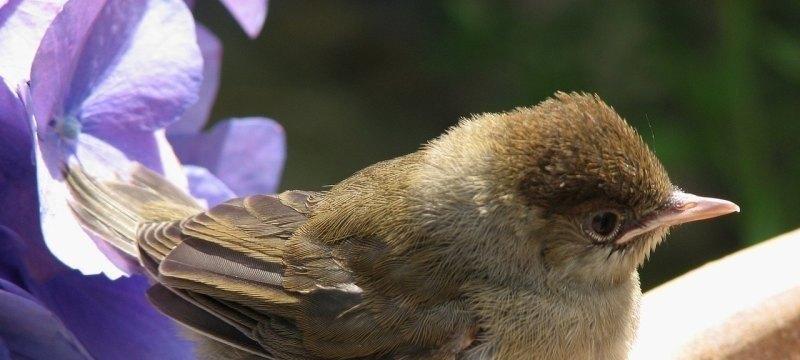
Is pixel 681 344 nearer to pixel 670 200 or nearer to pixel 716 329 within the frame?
pixel 716 329

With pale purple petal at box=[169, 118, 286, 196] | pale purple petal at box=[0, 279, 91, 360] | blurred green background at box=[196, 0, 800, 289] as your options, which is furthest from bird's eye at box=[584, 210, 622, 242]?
blurred green background at box=[196, 0, 800, 289]

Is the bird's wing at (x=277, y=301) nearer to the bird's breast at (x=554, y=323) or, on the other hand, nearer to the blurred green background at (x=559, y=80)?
the bird's breast at (x=554, y=323)

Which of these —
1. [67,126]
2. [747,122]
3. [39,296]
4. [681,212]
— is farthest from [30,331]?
[747,122]

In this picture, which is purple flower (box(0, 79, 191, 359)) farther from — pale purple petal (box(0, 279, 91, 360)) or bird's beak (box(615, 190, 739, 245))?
bird's beak (box(615, 190, 739, 245))

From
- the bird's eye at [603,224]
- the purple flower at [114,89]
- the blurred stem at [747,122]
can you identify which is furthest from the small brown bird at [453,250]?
the blurred stem at [747,122]

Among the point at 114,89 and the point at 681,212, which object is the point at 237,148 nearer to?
the point at 114,89

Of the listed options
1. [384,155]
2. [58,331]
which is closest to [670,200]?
[58,331]

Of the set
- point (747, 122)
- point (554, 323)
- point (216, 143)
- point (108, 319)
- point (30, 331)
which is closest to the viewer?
point (30, 331)
